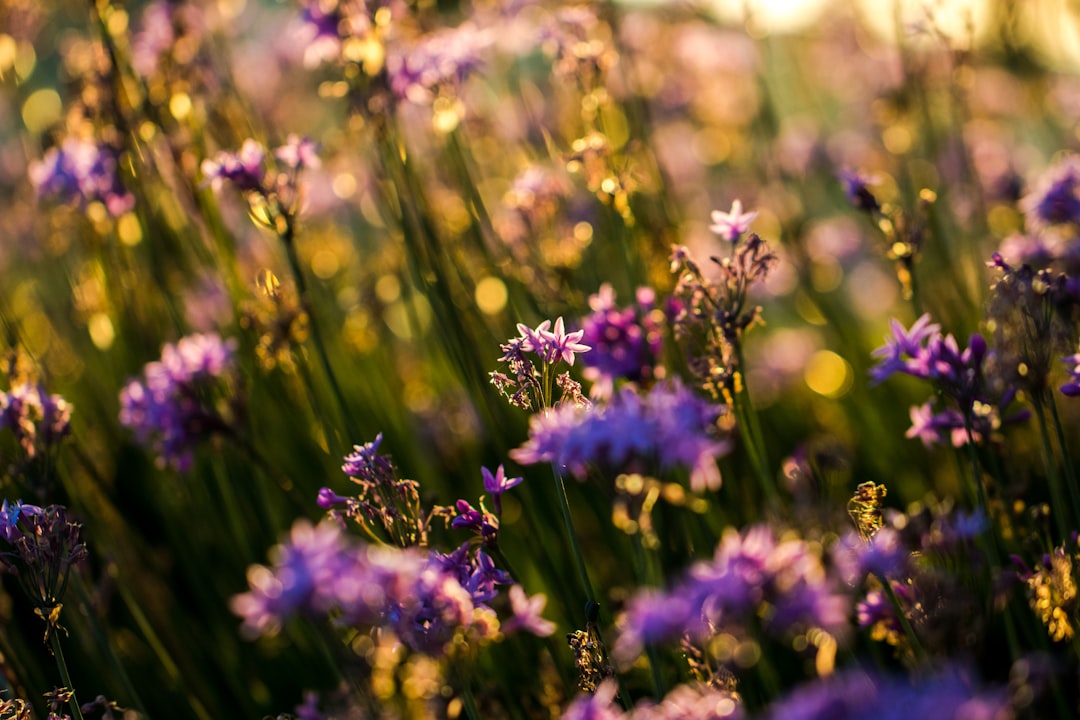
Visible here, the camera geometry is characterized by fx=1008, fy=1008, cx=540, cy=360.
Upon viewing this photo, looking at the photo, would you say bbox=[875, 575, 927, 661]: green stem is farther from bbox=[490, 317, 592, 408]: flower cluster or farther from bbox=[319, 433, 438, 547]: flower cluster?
bbox=[319, 433, 438, 547]: flower cluster

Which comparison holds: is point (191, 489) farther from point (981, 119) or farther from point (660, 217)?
point (981, 119)

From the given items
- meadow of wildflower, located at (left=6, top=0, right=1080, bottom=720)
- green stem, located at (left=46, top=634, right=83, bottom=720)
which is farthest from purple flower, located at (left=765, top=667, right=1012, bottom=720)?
green stem, located at (left=46, top=634, right=83, bottom=720)

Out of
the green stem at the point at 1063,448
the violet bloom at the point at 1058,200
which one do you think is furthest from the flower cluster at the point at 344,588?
the violet bloom at the point at 1058,200

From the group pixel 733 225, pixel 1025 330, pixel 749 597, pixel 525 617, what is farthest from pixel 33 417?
pixel 1025 330

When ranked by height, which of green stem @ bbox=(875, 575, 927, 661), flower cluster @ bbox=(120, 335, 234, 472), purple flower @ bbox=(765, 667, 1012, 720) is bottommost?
green stem @ bbox=(875, 575, 927, 661)

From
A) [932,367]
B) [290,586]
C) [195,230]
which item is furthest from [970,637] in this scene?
[195,230]

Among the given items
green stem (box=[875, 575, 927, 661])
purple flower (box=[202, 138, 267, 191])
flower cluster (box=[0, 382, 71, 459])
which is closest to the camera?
green stem (box=[875, 575, 927, 661])
